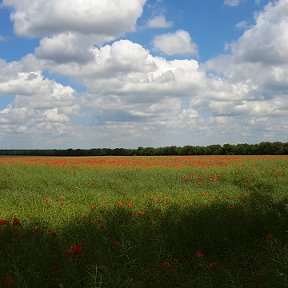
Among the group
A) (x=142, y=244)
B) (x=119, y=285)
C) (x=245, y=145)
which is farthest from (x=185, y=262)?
(x=245, y=145)

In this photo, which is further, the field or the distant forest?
the distant forest

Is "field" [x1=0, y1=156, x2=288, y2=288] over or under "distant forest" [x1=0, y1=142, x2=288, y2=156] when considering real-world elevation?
under

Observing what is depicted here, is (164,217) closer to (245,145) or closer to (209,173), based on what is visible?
(209,173)

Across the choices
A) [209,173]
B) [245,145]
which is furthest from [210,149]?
[209,173]

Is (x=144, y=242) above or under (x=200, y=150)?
under

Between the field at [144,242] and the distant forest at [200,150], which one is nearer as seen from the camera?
the field at [144,242]

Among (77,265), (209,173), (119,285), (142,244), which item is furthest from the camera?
(209,173)

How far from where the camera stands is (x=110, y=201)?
10.9 meters

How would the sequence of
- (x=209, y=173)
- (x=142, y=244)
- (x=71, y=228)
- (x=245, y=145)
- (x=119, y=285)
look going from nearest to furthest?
1. (x=119, y=285)
2. (x=142, y=244)
3. (x=71, y=228)
4. (x=209, y=173)
5. (x=245, y=145)

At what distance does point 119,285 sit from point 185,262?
1628mm

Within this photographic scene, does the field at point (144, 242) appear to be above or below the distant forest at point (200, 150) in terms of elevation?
below

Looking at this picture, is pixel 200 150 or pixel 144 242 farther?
pixel 200 150

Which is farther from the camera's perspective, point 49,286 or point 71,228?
point 71,228

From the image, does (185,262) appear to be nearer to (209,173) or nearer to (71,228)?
(71,228)
